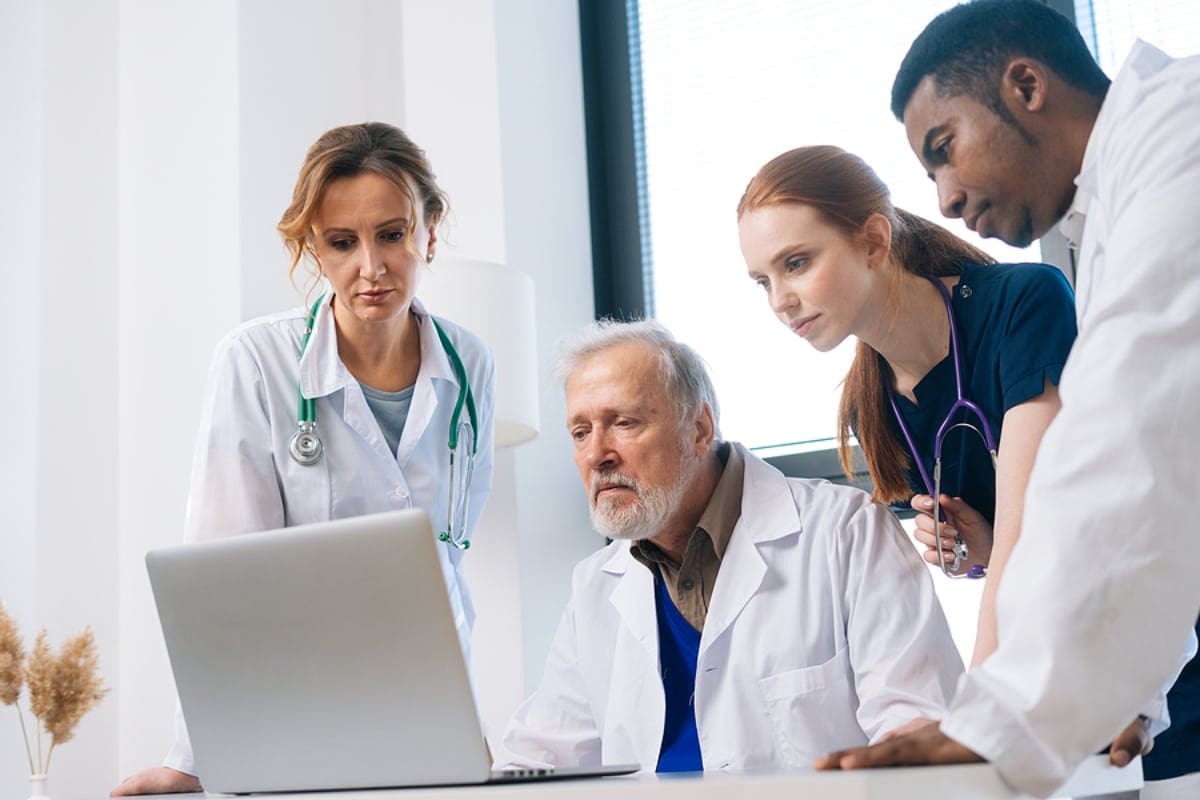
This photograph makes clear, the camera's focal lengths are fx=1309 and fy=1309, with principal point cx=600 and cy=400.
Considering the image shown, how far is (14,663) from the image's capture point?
7.11 ft

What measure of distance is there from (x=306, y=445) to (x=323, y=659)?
32.8 inches

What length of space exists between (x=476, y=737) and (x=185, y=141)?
2.22 metres

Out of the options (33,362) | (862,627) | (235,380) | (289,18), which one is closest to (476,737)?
(862,627)

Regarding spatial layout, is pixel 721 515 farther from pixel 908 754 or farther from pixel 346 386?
pixel 908 754

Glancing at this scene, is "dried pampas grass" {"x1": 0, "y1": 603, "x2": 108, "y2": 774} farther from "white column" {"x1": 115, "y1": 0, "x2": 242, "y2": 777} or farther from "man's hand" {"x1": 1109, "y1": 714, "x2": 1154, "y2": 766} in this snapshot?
"man's hand" {"x1": 1109, "y1": 714, "x2": 1154, "y2": 766}

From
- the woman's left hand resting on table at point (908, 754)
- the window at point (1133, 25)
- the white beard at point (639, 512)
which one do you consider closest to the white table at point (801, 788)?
the woman's left hand resting on table at point (908, 754)

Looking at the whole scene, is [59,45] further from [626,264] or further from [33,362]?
[626,264]

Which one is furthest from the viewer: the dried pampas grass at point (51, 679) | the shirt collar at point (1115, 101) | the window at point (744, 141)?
the window at point (744, 141)

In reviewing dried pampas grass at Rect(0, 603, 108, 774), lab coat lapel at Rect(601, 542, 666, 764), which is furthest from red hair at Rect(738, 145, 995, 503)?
dried pampas grass at Rect(0, 603, 108, 774)

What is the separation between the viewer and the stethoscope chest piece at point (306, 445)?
1828 millimetres

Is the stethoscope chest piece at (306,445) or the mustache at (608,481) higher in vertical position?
the stethoscope chest piece at (306,445)

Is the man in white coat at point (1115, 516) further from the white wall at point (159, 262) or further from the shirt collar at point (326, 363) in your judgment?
the white wall at point (159, 262)

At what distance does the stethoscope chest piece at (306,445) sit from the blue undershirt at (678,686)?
0.52m

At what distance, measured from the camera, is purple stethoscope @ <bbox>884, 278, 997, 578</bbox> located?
5.13 feet
